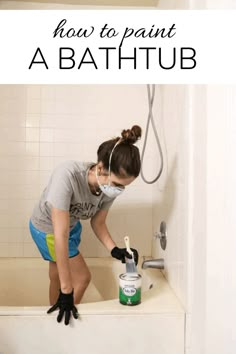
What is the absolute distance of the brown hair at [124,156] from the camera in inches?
52.0

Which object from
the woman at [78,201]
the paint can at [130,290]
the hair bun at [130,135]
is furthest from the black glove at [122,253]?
the hair bun at [130,135]

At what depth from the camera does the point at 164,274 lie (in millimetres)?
1663

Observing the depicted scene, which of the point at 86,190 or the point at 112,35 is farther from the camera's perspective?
the point at 112,35

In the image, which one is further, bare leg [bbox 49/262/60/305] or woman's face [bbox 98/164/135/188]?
bare leg [bbox 49/262/60/305]

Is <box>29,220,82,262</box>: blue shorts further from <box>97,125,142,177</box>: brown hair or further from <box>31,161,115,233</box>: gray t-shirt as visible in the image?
<box>97,125,142,177</box>: brown hair

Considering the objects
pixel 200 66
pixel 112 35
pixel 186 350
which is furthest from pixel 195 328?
pixel 112 35

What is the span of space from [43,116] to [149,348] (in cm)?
131

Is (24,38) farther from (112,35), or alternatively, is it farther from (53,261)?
(53,261)

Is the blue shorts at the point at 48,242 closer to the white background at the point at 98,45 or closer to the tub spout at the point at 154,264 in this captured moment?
the tub spout at the point at 154,264

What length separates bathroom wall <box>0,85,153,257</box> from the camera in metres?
2.04

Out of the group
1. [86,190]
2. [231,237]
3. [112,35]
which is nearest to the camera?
[231,237]

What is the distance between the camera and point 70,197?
139cm

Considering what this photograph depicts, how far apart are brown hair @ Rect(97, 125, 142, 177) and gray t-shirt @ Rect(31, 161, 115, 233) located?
13 centimetres

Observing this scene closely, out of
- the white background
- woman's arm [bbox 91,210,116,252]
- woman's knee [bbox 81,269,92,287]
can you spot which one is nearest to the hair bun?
the white background
